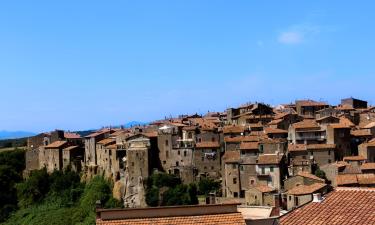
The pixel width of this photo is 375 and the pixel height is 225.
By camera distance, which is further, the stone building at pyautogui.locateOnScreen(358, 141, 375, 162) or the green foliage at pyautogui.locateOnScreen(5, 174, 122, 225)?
the green foliage at pyautogui.locateOnScreen(5, 174, 122, 225)

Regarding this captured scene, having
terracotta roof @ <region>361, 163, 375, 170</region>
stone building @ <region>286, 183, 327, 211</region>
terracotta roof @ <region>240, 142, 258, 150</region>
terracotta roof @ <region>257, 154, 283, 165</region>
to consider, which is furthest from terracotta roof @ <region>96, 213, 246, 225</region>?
terracotta roof @ <region>240, 142, 258, 150</region>

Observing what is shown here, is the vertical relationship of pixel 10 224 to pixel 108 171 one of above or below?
below

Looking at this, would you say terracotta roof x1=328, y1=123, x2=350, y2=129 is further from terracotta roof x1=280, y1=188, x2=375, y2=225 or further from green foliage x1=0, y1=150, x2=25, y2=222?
terracotta roof x1=280, y1=188, x2=375, y2=225

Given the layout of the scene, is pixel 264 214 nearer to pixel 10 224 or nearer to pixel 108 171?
pixel 108 171

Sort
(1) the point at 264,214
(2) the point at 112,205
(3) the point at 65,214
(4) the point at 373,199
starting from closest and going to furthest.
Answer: (4) the point at 373,199
(1) the point at 264,214
(2) the point at 112,205
(3) the point at 65,214

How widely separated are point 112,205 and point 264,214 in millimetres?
41272

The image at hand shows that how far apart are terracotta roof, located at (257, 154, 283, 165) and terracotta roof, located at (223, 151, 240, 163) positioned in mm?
2632

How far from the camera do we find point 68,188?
71.6 m

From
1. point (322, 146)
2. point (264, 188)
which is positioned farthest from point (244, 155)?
point (322, 146)

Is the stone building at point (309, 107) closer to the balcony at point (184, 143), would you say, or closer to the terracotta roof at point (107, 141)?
the balcony at point (184, 143)

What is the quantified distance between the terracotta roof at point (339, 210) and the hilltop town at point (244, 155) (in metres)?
28.8

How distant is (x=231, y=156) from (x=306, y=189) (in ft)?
51.1

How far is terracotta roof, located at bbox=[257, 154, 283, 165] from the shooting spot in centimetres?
5231

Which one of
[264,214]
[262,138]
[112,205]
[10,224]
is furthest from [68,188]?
[264,214]
